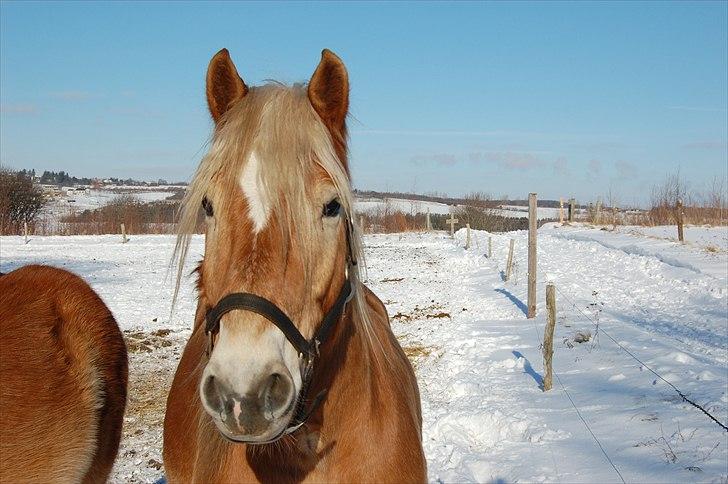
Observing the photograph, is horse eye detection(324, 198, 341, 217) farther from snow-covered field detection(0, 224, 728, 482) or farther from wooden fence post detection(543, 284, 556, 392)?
wooden fence post detection(543, 284, 556, 392)

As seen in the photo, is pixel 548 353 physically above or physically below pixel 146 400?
above

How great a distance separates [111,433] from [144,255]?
26.2 meters

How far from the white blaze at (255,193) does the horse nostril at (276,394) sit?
1.57ft

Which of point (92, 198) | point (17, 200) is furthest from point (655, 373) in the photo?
point (92, 198)

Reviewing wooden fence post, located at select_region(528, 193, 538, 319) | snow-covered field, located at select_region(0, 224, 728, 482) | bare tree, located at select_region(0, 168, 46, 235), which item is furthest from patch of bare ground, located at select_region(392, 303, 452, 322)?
bare tree, located at select_region(0, 168, 46, 235)

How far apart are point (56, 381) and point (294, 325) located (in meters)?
1.83

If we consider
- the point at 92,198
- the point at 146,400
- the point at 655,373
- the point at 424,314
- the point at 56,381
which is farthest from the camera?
the point at 92,198

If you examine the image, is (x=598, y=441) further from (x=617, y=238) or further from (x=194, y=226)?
(x=617, y=238)

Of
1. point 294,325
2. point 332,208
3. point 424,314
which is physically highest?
point 332,208

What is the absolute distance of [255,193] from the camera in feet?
5.98

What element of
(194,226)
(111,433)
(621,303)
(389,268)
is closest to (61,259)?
(389,268)

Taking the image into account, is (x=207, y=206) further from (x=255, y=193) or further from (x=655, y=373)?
(x=655, y=373)

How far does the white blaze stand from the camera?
179 centimetres

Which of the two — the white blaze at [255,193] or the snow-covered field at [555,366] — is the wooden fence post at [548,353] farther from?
the white blaze at [255,193]
